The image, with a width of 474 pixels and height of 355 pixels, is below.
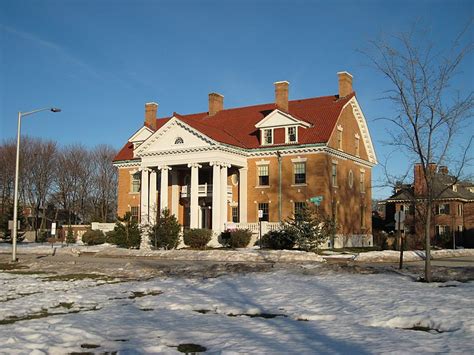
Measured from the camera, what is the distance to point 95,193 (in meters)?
84.1

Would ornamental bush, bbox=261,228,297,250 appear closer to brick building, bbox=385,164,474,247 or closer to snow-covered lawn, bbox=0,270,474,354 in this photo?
snow-covered lawn, bbox=0,270,474,354

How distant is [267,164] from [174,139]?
26.1 feet

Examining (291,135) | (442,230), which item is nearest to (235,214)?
(291,135)

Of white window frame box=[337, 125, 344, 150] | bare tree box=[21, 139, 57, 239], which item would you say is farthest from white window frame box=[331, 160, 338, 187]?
bare tree box=[21, 139, 57, 239]

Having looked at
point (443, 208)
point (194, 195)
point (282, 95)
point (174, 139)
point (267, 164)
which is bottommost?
point (443, 208)

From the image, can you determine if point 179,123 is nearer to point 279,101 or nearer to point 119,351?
point 279,101

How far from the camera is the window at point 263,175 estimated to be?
45.4m

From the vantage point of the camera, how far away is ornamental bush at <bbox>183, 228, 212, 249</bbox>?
4056 cm

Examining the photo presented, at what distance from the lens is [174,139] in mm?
45500

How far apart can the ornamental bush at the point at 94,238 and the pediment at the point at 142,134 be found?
9873 millimetres

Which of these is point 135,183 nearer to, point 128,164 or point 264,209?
point 128,164

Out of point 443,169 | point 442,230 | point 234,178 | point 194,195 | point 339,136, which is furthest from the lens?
point 442,230

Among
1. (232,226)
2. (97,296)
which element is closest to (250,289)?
(97,296)

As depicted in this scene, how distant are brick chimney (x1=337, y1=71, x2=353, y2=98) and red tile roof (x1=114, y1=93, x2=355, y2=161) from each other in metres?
0.77
